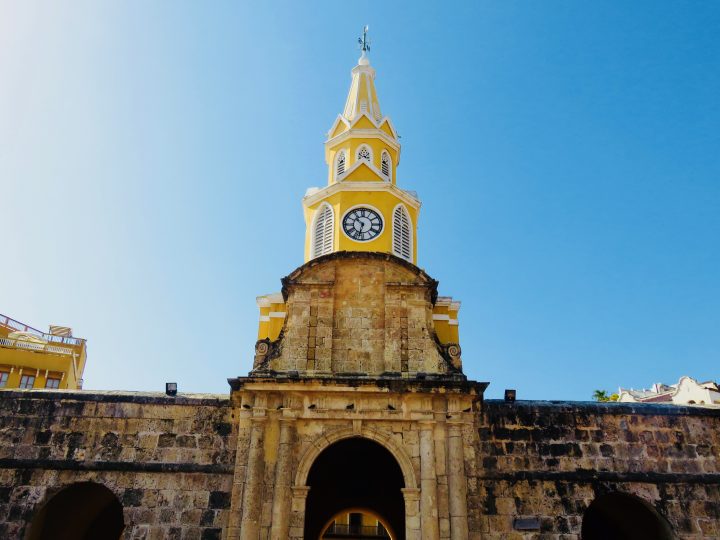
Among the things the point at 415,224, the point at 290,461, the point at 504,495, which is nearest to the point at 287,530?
the point at 290,461

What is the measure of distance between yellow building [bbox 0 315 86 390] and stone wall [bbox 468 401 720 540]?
82.6 feet

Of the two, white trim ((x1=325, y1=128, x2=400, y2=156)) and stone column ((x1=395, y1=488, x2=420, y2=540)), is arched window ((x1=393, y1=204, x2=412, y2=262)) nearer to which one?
white trim ((x1=325, y1=128, x2=400, y2=156))

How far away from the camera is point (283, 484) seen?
39.9 feet

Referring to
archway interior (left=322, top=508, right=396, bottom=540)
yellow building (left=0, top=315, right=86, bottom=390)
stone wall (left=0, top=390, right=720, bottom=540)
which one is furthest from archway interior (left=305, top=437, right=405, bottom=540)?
yellow building (left=0, top=315, right=86, bottom=390)

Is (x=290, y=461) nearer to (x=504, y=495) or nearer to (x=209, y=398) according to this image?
(x=209, y=398)

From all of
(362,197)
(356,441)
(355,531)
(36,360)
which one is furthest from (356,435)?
(36,360)

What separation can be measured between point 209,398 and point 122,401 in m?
1.98

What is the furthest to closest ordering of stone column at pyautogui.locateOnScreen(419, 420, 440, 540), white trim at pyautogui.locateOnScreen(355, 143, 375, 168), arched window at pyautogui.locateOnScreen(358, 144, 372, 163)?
1. arched window at pyautogui.locateOnScreen(358, 144, 372, 163)
2. white trim at pyautogui.locateOnScreen(355, 143, 375, 168)
3. stone column at pyautogui.locateOnScreen(419, 420, 440, 540)

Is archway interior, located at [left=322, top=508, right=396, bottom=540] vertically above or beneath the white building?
beneath

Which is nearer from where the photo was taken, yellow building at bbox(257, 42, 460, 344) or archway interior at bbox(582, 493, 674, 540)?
archway interior at bbox(582, 493, 674, 540)

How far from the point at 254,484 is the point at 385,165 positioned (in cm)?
1764

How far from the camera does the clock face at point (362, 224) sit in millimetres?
23359

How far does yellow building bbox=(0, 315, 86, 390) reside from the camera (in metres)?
29.7

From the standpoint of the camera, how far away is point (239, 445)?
41.7 feet
